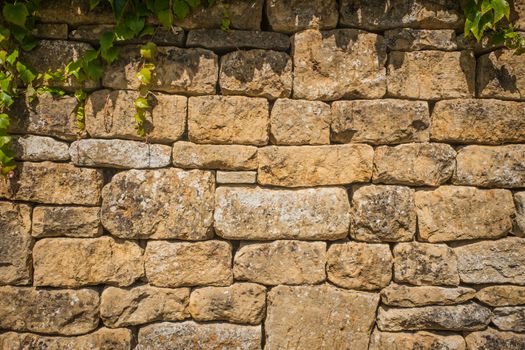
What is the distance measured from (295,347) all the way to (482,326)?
1248 millimetres

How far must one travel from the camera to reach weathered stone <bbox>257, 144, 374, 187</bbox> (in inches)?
99.2

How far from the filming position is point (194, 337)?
2.51 m

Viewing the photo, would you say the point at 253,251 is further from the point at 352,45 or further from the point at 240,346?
the point at 352,45

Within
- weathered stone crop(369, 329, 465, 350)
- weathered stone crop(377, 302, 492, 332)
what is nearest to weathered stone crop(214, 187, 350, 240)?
weathered stone crop(377, 302, 492, 332)

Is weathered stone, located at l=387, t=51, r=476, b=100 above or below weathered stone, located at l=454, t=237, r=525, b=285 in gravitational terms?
above

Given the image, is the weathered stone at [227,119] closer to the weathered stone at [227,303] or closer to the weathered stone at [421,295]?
the weathered stone at [227,303]

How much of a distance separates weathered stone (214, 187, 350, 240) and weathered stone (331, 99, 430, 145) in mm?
441

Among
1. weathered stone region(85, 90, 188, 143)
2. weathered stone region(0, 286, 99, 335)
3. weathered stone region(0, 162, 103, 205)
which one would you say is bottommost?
weathered stone region(0, 286, 99, 335)

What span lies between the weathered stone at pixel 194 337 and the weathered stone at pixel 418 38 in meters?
2.11

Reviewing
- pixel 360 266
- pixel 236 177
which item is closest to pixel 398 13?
pixel 236 177

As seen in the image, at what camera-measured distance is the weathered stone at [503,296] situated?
2.57 m

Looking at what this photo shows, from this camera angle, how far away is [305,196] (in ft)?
8.29

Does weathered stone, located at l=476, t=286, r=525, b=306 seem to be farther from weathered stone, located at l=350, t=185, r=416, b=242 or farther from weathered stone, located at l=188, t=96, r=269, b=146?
weathered stone, located at l=188, t=96, r=269, b=146

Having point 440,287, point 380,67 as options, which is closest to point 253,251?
point 440,287
